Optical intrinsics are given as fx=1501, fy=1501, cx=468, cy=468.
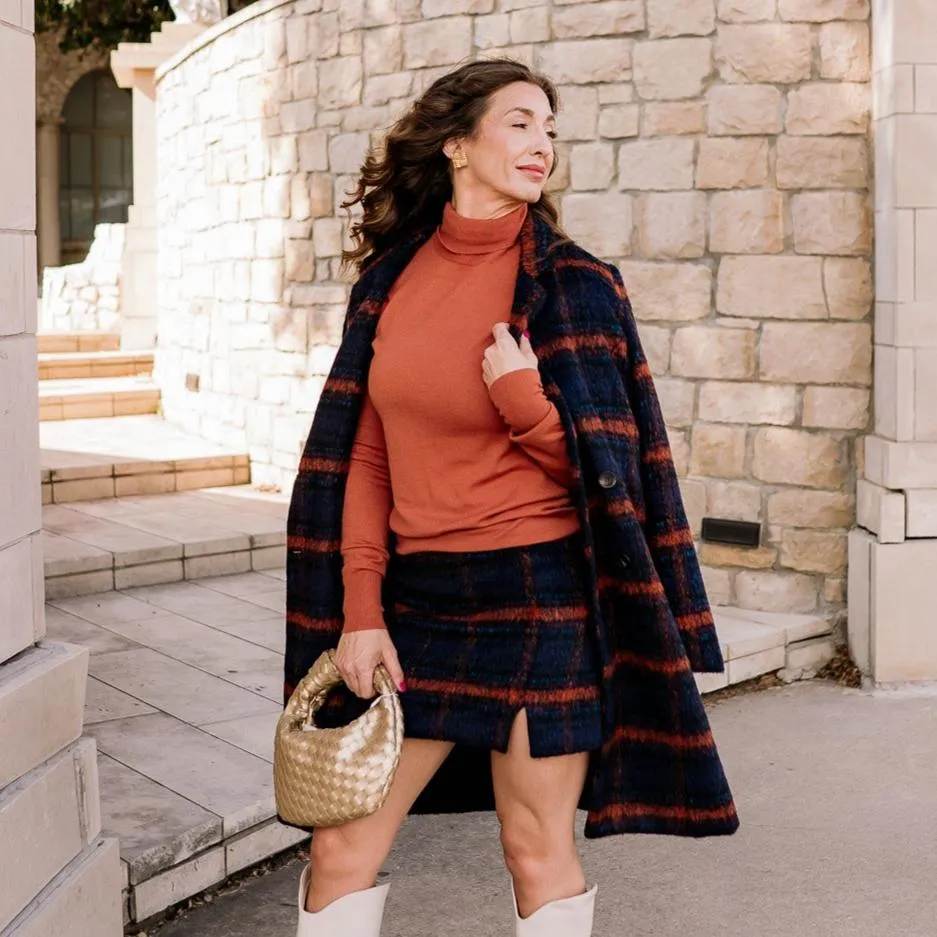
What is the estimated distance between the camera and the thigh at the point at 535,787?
7.52 feet

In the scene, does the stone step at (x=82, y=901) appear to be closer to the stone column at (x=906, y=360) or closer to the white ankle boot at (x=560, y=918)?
the white ankle boot at (x=560, y=918)

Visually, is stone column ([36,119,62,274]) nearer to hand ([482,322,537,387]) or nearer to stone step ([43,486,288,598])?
stone step ([43,486,288,598])

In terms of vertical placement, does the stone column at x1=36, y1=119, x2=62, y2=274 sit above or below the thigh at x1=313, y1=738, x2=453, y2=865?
above

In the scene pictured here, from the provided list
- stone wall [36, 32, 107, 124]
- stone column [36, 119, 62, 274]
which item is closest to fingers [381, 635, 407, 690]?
stone column [36, 119, 62, 274]

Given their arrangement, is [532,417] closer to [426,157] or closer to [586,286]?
A: [586,286]

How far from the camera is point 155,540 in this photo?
6836 mm

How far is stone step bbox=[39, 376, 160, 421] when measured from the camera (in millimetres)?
9859

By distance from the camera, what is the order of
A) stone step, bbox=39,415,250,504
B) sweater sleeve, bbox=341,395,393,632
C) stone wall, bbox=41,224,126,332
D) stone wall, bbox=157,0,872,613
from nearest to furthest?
sweater sleeve, bbox=341,395,393,632, stone wall, bbox=157,0,872,613, stone step, bbox=39,415,250,504, stone wall, bbox=41,224,126,332

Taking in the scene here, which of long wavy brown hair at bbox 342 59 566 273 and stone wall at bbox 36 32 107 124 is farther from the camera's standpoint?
stone wall at bbox 36 32 107 124

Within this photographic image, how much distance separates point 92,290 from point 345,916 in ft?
35.7

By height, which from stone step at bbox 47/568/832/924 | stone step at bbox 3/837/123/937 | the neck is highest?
the neck

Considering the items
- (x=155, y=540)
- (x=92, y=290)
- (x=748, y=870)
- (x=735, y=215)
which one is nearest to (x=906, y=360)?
(x=735, y=215)

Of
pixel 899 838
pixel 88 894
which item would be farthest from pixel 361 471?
pixel 899 838

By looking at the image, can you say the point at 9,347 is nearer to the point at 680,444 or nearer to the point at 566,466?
the point at 566,466
